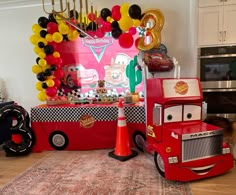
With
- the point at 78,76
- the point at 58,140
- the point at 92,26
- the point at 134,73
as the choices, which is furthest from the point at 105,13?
the point at 58,140

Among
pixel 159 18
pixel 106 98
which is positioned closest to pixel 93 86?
pixel 106 98

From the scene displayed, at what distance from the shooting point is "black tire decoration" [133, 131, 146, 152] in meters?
3.09

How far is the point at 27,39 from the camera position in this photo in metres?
4.21

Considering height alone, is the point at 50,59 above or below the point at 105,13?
below

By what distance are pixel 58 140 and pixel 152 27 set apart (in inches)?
91.6

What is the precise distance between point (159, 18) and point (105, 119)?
176cm

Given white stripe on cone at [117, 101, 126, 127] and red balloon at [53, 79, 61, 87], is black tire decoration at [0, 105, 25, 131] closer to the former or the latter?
red balloon at [53, 79, 61, 87]

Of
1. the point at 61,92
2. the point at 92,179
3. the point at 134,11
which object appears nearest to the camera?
the point at 92,179

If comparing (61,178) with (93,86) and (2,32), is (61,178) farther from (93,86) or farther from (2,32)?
(2,32)

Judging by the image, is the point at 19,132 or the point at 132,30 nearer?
the point at 19,132

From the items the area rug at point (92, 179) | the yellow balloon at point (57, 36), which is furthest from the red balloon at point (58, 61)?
the area rug at point (92, 179)

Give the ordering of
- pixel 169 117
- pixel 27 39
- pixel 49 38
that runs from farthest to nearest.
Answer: pixel 27 39 < pixel 49 38 < pixel 169 117

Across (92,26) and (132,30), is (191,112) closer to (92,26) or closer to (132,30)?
(132,30)

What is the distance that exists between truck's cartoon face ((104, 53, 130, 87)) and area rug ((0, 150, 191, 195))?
5.02 ft
